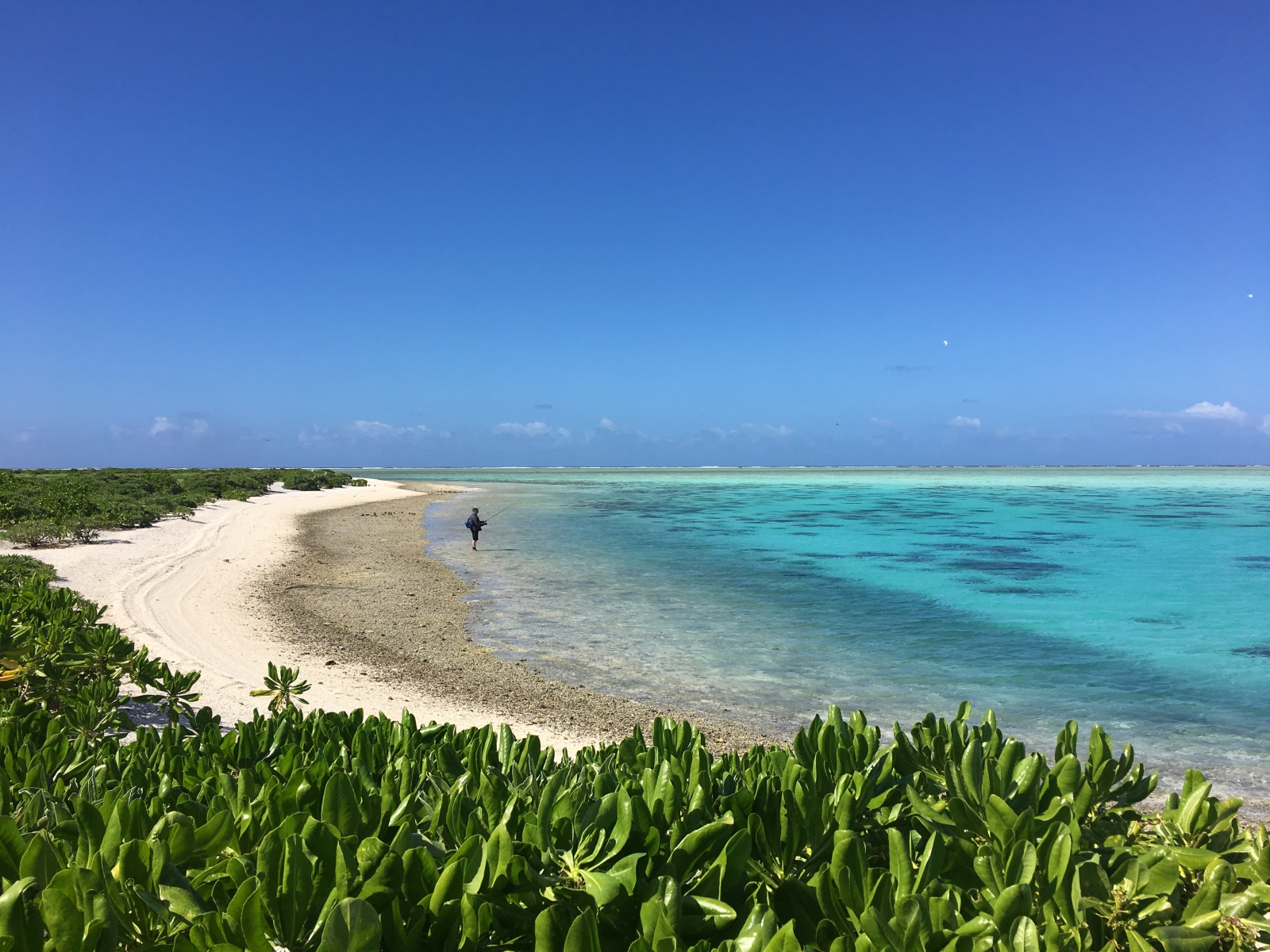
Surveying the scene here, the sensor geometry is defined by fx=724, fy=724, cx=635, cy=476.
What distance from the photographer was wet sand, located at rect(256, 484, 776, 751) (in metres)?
8.43

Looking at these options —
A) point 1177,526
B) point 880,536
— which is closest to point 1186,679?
point 880,536

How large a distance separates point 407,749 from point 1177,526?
40487 millimetres

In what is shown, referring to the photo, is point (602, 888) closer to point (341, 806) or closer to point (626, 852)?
point (626, 852)

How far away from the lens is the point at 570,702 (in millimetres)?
8922

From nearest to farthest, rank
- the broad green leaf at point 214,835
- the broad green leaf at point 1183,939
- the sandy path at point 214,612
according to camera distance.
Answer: the broad green leaf at point 1183,939 < the broad green leaf at point 214,835 < the sandy path at point 214,612

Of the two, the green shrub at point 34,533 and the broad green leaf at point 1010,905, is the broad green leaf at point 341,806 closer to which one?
the broad green leaf at point 1010,905

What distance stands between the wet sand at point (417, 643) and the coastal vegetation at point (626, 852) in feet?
14.9

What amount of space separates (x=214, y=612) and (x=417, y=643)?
11.6 ft

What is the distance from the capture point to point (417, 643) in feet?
38.0

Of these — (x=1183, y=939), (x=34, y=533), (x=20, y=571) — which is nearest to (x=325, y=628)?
(x=20, y=571)

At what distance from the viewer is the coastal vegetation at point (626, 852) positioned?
1.40 m

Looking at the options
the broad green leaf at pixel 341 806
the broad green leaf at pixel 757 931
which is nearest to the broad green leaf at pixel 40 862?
the broad green leaf at pixel 341 806

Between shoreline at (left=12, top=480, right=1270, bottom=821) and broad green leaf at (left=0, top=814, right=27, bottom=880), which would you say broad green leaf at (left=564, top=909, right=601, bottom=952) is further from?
shoreline at (left=12, top=480, right=1270, bottom=821)

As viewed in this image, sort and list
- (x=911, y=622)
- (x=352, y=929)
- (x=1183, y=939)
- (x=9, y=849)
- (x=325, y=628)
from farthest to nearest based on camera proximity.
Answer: (x=911, y=622)
(x=325, y=628)
(x=9, y=849)
(x=1183, y=939)
(x=352, y=929)
